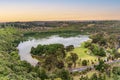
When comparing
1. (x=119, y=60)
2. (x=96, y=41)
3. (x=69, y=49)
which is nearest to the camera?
(x=119, y=60)

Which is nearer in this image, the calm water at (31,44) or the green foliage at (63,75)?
the green foliage at (63,75)

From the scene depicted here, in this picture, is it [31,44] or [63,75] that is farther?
[31,44]

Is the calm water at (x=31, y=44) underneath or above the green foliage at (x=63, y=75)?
underneath

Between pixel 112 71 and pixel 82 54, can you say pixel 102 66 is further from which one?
pixel 82 54

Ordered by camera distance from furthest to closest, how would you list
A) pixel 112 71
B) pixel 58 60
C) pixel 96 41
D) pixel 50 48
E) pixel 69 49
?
pixel 96 41
pixel 69 49
pixel 50 48
pixel 58 60
pixel 112 71

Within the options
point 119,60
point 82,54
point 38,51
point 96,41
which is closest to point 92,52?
point 82,54

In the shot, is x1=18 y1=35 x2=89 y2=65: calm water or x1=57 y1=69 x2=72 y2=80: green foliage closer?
x1=57 y1=69 x2=72 y2=80: green foliage

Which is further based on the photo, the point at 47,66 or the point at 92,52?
the point at 92,52

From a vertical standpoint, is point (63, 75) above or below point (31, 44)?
above

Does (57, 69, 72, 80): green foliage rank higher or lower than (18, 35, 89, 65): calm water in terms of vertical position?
higher

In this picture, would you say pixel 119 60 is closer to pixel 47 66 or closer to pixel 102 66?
pixel 102 66
